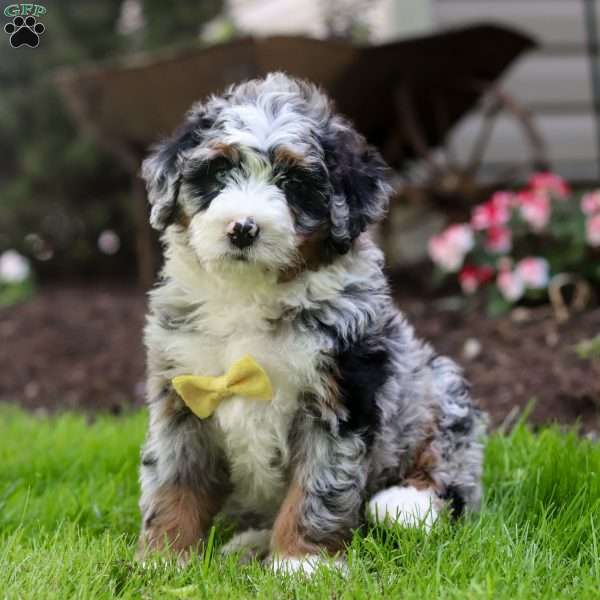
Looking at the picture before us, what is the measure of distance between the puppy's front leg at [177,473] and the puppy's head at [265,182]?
570 mm

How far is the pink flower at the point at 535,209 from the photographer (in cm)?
641

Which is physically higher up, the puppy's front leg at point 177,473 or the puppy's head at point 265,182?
the puppy's head at point 265,182

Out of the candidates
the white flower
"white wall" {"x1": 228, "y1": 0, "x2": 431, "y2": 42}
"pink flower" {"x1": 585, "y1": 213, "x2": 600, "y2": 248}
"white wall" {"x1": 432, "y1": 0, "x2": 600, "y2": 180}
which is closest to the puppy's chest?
"pink flower" {"x1": 585, "y1": 213, "x2": 600, "y2": 248}

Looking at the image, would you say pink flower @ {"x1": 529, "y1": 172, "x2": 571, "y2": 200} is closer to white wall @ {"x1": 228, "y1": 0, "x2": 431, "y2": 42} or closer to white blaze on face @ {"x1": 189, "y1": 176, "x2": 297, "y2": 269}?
white wall @ {"x1": 228, "y1": 0, "x2": 431, "y2": 42}

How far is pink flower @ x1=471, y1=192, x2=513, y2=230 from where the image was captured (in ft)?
21.5

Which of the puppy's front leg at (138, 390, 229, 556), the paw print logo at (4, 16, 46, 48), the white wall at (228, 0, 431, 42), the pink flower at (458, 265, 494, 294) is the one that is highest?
the paw print logo at (4, 16, 46, 48)

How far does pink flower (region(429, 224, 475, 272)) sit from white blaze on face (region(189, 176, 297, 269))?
382 centimetres

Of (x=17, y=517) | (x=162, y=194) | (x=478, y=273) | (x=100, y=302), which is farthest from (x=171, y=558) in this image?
(x=100, y=302)

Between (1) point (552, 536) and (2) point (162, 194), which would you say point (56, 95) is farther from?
(1) point (552, 536)

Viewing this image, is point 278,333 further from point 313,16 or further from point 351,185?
point 313,16

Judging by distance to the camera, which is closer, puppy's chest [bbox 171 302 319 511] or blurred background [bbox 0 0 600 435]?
puppy's chest [bbox 171 302 319 511]

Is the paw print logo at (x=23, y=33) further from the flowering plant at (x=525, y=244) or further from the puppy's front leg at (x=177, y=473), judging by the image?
the flowering plant at (x=525, y=244)

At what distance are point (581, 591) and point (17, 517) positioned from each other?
6.72 feet

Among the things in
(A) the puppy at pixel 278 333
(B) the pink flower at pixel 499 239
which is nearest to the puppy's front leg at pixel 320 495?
Result: (A) the puppy at pixel 278 333
